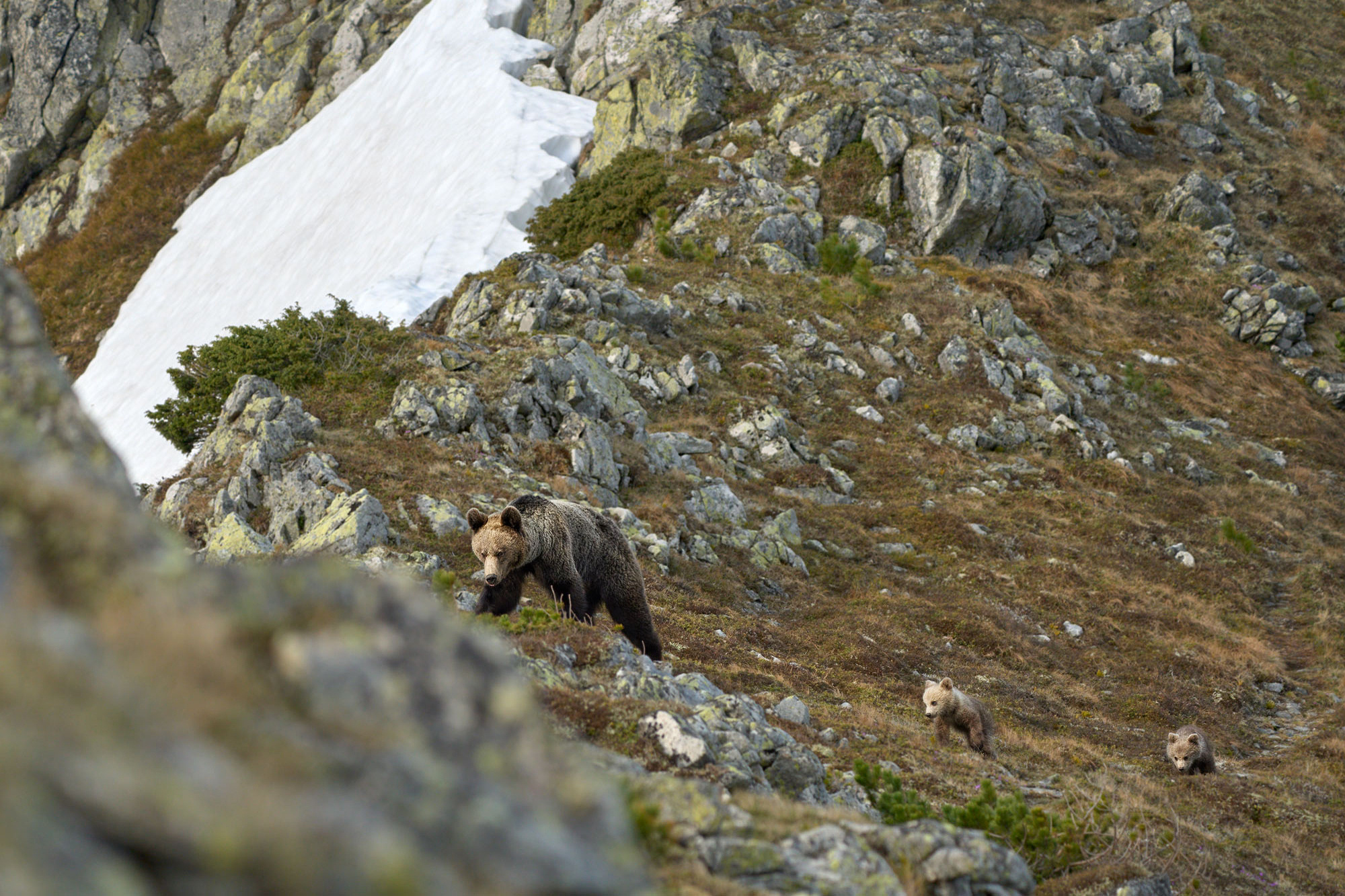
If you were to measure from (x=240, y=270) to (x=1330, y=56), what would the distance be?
71171 mm

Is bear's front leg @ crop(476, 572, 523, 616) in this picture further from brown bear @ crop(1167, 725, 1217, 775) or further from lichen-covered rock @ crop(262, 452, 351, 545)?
brown bear @ crop(1167, 725, 1217, 775)

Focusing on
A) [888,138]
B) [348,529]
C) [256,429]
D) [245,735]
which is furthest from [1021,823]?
[888,138]

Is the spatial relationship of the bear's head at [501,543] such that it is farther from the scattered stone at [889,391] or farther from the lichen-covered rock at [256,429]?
the scattered stone at [889,391]

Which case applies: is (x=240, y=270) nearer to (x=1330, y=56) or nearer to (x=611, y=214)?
(x=611, y=214)

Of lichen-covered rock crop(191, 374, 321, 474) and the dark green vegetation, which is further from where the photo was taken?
lichen-covered rock crop(191, 374, 321, 474)

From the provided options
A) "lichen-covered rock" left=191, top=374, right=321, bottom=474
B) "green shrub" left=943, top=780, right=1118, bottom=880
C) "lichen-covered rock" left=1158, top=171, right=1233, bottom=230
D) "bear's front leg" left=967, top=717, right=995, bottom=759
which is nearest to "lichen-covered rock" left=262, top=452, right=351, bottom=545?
"lichen-covered rock" left=191, top=374, right=321, bottom=474

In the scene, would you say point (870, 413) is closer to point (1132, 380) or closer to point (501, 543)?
point (1132, 380)

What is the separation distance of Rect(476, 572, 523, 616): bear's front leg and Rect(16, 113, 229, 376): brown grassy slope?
1668 inches

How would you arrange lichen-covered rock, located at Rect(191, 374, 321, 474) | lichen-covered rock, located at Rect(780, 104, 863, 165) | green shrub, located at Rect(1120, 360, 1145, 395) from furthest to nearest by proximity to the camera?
lichen-covered rock, located at Rect(780, 104, 863, 165), green shrub, located at Rect(1120, 360, 1145, 395), lichen-covered rock, located at Rect(191, 374, 321, 474)

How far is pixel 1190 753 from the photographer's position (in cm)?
1373

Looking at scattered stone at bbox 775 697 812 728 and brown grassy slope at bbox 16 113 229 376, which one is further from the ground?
scattered stone at bbox 775 697 812 728

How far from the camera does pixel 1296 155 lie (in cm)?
5100

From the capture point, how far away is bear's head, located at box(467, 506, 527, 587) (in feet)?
29.9

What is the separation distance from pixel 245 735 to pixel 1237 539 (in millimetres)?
31064
